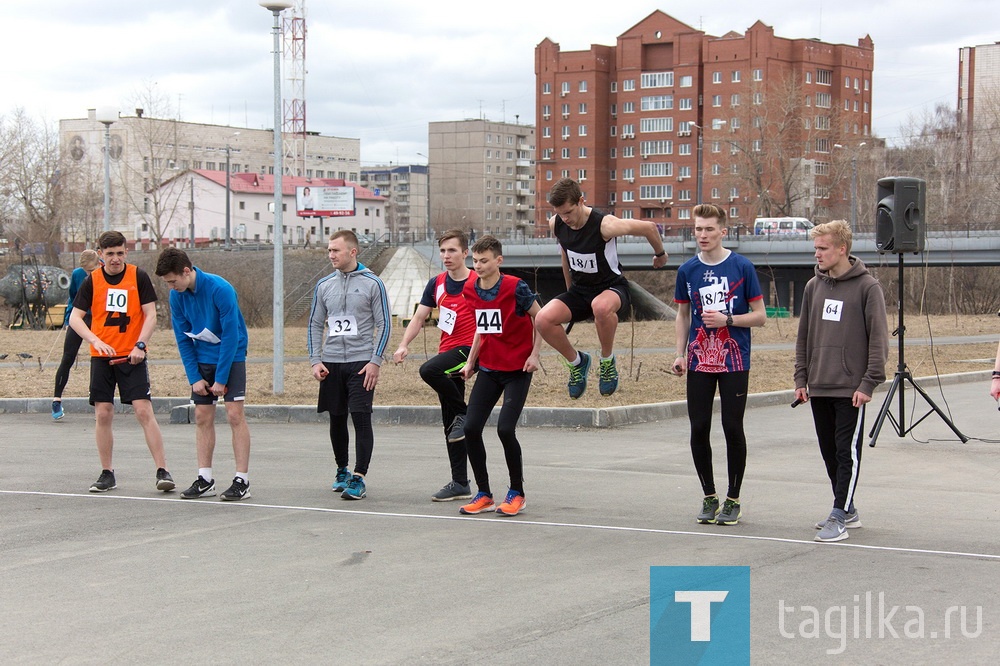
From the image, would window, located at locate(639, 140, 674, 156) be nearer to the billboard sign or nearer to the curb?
the billboard sign

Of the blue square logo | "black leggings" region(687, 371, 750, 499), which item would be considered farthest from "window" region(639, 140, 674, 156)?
the blue square logo

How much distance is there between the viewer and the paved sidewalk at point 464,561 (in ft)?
16.8

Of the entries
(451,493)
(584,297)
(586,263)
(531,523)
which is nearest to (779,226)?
(584,297)

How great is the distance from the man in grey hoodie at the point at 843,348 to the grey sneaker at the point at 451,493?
2.93 meters

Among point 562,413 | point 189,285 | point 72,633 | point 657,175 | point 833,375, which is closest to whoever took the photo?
point 72,633

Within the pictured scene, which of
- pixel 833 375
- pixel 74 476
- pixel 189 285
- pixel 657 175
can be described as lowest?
pixel 74 476

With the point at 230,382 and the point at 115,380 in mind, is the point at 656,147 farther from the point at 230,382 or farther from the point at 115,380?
the point at 230,382

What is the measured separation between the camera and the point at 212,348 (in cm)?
906

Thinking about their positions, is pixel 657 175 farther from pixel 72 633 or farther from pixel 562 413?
pixel 72 633

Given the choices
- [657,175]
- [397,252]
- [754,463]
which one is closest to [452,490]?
[754,463]

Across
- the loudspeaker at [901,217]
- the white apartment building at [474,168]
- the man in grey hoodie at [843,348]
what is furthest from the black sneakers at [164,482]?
the white apartment building at [474,168]

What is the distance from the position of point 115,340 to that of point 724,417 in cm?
522

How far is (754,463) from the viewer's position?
36.3 ft

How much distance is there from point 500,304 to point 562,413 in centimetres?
612
